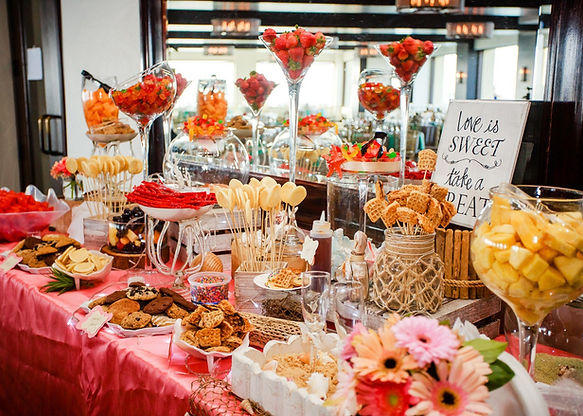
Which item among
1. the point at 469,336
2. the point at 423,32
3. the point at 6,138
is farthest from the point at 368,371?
the point at 6,138

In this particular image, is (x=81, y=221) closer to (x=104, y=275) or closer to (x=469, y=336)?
(x=104, y=275)

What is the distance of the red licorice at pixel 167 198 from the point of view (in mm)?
1981

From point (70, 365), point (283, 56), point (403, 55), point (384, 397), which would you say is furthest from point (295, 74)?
point (384, 397)

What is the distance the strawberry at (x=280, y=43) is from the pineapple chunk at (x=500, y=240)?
125cm

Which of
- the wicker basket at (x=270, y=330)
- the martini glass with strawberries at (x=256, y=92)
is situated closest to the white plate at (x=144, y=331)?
the wicker basket at (x=270, y=330)

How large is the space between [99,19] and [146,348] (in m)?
2.99

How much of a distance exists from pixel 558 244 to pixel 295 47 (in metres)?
1.31

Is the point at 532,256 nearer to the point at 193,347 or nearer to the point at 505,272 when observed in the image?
the point at 505,272

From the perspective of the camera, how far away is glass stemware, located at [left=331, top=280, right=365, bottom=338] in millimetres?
1255

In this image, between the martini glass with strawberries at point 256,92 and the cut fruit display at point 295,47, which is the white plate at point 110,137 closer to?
the martini glass with strawberries at point 256,92

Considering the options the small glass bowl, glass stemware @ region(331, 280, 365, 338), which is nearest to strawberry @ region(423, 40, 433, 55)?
the small glass bowl

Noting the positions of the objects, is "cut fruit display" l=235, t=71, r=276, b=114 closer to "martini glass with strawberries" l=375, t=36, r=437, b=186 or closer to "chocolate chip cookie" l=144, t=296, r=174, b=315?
"martini glass with strawberries" l=375, t=36, r=437, b=186

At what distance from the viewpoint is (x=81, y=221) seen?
2.84 metres

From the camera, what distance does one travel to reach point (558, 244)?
0.99 meters
